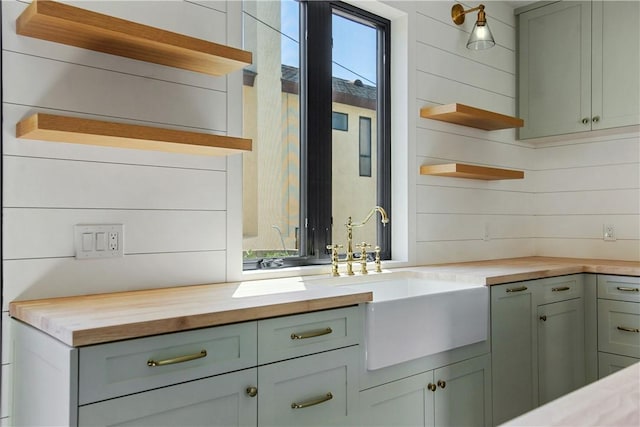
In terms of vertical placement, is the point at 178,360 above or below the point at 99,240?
below

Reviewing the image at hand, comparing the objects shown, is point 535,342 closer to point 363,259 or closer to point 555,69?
point 363,259

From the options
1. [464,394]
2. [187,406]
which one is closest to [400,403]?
[464,394]

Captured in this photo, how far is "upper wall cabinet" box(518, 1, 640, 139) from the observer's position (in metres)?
3.02

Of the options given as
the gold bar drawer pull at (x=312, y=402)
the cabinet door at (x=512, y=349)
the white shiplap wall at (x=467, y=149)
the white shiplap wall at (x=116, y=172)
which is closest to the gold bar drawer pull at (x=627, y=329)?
the cabinet door at (x=512, y=349)

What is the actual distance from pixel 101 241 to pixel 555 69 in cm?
288

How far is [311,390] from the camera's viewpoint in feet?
5.46

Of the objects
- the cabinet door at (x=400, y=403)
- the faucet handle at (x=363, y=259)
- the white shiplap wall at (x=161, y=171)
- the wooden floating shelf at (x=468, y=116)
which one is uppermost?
the wooden floating shelf at (x=468, y=116)

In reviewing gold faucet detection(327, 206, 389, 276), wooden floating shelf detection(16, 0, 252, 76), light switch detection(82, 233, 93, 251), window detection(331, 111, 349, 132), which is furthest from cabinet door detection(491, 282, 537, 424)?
light switch detection(82, 233, 93, 251)

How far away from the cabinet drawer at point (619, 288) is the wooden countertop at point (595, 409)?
7.09 ft

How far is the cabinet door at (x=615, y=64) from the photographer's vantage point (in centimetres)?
299

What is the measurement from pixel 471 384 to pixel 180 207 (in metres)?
1.41

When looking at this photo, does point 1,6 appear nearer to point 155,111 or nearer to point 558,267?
point 155,111

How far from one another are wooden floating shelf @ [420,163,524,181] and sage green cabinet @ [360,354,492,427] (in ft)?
3.28

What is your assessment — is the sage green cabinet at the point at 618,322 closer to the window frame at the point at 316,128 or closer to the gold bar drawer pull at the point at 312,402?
the window frame at the point at 316,128
